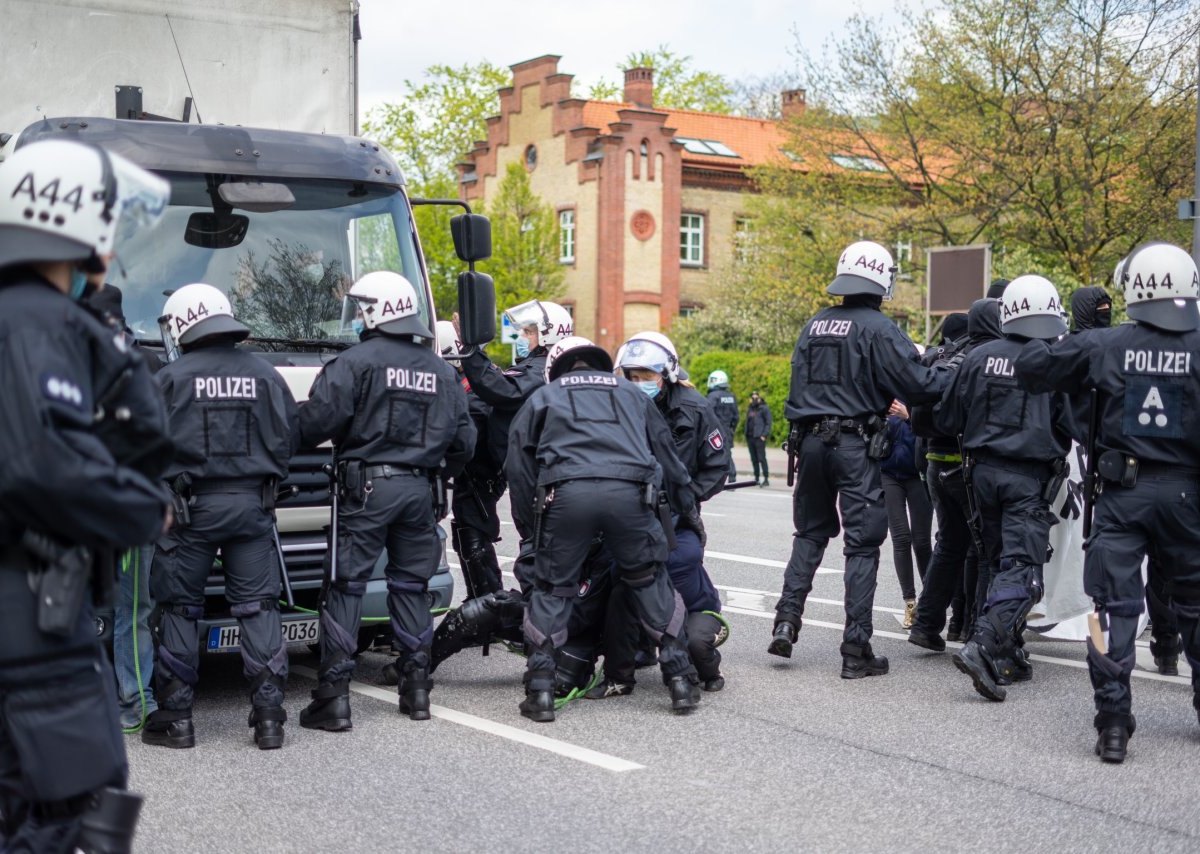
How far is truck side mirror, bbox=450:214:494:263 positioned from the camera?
8.16 metres

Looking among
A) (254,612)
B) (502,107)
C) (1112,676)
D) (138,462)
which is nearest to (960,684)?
(1112,676)

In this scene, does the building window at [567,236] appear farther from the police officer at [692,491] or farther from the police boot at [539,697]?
the police boot at [539,697]

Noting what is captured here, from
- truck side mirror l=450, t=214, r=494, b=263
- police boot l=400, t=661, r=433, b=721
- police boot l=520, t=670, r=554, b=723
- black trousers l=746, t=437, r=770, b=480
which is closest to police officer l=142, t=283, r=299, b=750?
police boot l=400, t=661, r=433, b=721

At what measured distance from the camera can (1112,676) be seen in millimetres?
6203

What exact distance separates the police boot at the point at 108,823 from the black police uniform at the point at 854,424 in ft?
16.1

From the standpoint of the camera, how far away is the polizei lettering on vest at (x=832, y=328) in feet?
26.2

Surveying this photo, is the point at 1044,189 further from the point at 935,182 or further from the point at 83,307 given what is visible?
the point at 83,307

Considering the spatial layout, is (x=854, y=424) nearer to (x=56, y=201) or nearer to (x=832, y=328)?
(x=832, y=328)

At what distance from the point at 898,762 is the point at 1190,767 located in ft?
3.88

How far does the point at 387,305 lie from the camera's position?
6.87 meters

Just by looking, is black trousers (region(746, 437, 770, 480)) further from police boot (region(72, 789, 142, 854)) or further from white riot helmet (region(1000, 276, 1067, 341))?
police boot (region(72, 789, 142, 854))

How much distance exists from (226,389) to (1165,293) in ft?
13.1

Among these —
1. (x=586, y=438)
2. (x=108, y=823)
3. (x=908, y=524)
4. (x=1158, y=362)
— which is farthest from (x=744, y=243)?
(x=108, y=823)

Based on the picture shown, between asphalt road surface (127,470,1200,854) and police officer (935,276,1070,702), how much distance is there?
1.76 feet
